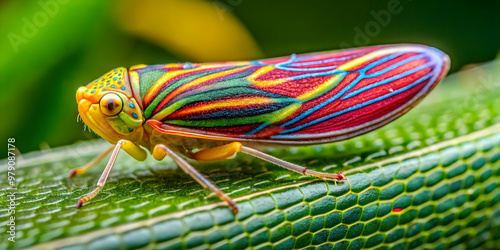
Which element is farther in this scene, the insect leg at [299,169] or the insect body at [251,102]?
the insect body at [251,102]

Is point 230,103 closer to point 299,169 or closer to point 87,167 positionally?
point 299,169

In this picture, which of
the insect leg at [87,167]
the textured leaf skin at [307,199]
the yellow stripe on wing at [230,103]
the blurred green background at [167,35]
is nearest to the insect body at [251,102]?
the yellow stripe on wing at [230,103]

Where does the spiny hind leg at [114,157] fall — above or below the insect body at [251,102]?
below

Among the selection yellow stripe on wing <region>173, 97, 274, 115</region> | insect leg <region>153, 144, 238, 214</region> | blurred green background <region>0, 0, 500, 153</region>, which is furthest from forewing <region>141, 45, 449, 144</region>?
blurred green background <region>0, 0, 500, 153</region>

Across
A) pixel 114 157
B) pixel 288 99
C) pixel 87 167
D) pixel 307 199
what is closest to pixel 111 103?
pixel 114 157

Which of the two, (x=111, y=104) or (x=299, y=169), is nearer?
(x=299, y=169)

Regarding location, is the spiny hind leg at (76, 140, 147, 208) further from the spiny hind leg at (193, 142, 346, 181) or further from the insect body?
the spiny hind leg at (193, 142, 346, 181)

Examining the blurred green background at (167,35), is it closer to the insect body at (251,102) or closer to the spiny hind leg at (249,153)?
the insect body at (251,102)
